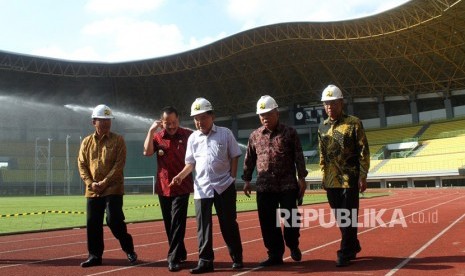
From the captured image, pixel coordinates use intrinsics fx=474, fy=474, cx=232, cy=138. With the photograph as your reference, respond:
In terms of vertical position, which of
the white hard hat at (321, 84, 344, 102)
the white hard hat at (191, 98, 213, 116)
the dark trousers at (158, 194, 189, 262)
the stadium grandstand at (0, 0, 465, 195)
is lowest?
the dark trousers at (158, 194, 189, 262)

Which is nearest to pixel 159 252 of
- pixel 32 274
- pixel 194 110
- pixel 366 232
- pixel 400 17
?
pixel 32 274

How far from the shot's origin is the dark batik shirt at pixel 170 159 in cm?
572

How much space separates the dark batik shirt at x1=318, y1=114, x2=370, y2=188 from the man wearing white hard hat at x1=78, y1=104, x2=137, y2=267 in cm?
261

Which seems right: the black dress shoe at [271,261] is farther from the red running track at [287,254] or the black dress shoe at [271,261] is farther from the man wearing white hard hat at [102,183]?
the man wearing white hard hat at [102,183]

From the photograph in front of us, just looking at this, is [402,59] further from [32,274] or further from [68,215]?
[32,274]

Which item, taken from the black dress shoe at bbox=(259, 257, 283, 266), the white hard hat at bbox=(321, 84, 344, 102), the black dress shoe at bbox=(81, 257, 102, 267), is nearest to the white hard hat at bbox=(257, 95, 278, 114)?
the white hard hat at bbox=(321, 84, 344, 102)

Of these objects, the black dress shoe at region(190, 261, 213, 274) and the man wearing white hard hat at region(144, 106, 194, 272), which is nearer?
the black dress shoe at region(190, 261, 213, 274)

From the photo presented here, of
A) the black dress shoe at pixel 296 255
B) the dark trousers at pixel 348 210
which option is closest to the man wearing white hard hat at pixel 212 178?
the black dress shoe at pixel 296 255

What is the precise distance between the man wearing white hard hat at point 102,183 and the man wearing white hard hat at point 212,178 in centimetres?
93

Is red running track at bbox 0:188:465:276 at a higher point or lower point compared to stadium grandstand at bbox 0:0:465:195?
lower

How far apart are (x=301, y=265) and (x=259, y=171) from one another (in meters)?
1.22

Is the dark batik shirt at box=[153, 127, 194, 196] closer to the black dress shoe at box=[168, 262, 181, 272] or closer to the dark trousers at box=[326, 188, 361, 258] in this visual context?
the black dress shoe at box=[168, 262, 181, 272]

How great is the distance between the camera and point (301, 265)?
5.61 meters

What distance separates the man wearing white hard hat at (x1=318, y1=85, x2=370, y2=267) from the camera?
18.5ft
